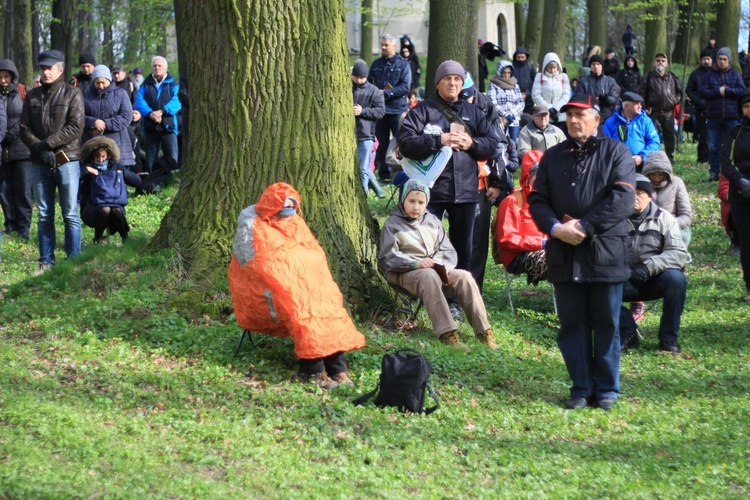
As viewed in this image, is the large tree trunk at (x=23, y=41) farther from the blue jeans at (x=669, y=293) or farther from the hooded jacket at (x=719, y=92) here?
the blue jeans at (x=669, y=293)

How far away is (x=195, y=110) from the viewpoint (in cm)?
855

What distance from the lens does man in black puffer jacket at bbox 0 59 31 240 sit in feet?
40.1

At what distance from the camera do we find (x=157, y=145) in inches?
656

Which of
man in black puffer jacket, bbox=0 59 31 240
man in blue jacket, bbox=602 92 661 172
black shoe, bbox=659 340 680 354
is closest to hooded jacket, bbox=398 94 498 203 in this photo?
black shoe, bbox=659 340 680 354

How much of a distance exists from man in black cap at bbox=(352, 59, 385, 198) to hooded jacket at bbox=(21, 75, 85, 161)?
503cm

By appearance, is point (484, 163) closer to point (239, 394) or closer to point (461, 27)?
point (239, 394)

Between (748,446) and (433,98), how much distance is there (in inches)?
168

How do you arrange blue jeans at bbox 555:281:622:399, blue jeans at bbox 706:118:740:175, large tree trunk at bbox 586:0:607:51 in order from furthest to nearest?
large tree trunk at bbox 586:0:607:51 < blue jeans at bbox 706:118:740:175 < blue jeans at bbox 555:281:622:399

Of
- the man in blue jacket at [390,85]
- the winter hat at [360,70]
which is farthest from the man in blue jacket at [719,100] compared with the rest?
the winter hat at [360,70]

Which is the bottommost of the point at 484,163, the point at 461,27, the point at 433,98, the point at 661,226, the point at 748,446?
the point at 748,446

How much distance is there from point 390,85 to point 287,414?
11277mm

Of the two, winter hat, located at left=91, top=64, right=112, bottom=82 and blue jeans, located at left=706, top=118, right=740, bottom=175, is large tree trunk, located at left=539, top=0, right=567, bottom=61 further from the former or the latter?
winter hat, located at left=91, top=64, right=112, bottom=82

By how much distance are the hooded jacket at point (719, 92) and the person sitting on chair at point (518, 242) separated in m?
8.73

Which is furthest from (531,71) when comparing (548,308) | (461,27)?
(548,308)
